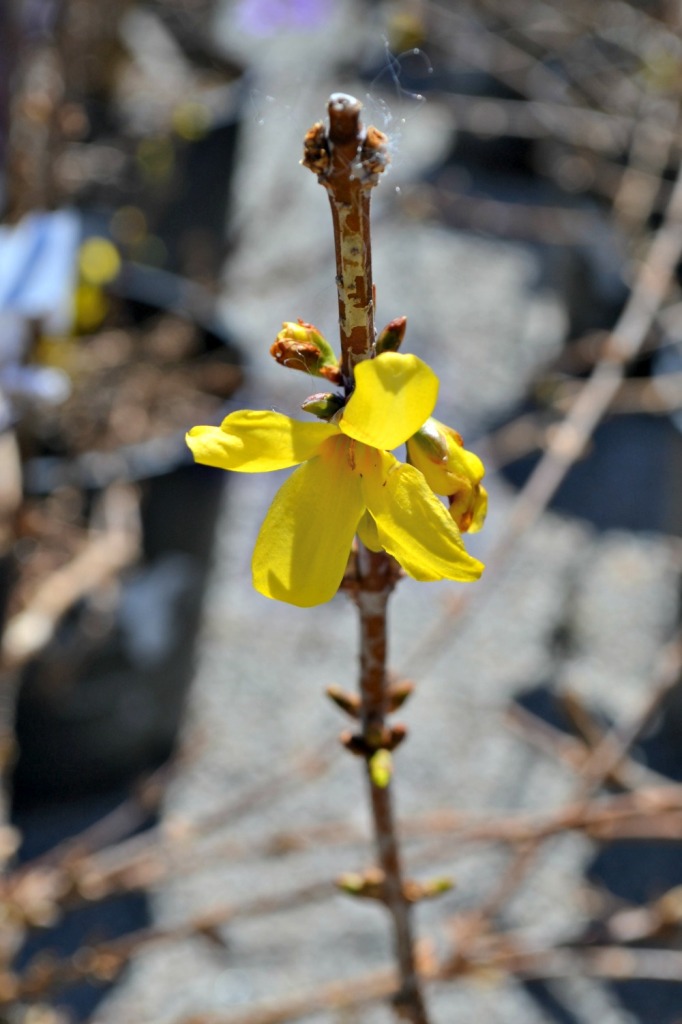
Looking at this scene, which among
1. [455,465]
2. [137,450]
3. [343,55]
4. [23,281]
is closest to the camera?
[455,465]

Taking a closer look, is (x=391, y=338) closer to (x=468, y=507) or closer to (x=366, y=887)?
(x=468, y=507)

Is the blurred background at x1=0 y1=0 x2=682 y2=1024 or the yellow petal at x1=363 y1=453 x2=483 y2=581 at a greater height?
the yellow petal at x1=363 y1=453 x2=483 y2=581

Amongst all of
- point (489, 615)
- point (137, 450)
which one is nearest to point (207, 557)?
point (137, 450)

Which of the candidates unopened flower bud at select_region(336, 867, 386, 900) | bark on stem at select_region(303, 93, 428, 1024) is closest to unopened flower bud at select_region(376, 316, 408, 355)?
bark on stem at select_region(303, 93, 428, 1024)

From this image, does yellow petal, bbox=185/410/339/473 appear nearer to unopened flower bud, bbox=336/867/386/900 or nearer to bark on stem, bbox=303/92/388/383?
bark on stem, bbox=303/92/388/383

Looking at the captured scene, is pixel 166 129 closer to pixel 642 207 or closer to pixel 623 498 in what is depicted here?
pixel 642 207

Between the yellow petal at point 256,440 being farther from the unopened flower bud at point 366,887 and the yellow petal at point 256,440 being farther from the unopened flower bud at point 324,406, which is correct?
the unopened flower bud at point 366,887
